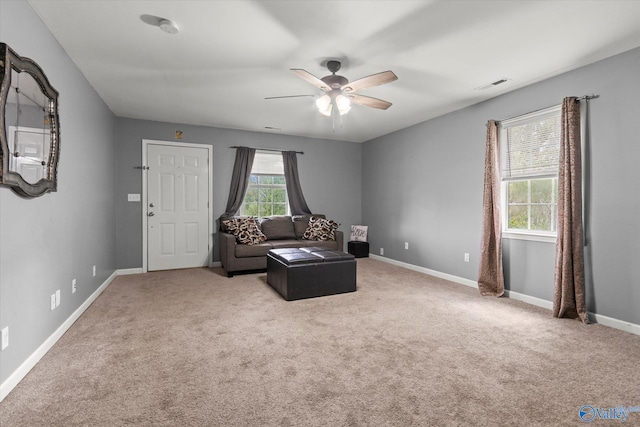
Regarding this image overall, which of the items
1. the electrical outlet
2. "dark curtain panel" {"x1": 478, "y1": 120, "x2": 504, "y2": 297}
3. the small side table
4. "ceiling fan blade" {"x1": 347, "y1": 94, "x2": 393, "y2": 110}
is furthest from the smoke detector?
the small side table

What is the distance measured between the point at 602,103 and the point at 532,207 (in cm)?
121

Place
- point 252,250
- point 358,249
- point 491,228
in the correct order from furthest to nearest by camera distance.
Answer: point 358,249 < point 252,250 < point 491,228

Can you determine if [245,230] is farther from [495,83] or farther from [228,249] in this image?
[495,83]

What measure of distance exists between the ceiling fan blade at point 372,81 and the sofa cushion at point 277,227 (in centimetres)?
306

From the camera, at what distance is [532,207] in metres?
3.62

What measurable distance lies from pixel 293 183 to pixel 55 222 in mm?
3939

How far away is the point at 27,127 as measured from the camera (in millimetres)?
2055

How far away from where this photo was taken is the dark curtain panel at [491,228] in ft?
12.4

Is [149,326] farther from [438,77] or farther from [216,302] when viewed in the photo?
[438,77]

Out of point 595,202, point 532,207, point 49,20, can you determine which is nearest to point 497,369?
point 595,202

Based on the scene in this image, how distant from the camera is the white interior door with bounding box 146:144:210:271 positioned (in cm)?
507

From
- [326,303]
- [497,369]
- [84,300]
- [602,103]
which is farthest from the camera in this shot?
[326,303]

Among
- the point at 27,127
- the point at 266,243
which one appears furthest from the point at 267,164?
the point at 27,127

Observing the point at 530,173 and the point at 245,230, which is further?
the point at 245,230
